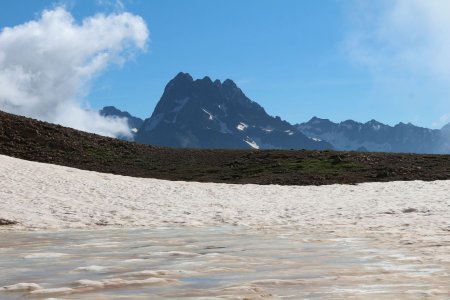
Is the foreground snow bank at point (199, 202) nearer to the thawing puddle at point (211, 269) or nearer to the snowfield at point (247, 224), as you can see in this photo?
the snowfield at point (247, 224)

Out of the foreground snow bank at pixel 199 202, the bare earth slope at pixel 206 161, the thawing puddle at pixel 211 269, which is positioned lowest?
the thawing puddle at pixel 211 269

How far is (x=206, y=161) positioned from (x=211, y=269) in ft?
142

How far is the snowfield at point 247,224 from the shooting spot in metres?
7.48

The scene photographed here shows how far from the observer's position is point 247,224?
18.1m

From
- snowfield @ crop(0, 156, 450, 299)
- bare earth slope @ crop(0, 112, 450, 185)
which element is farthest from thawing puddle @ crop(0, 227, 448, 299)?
bare earth slope @ crop(0, 112, 450, 185)

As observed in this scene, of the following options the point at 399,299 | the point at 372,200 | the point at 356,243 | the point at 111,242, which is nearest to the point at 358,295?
the point at 399,299

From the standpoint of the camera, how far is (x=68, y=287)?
714 cm

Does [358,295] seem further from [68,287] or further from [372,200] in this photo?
[372,200]

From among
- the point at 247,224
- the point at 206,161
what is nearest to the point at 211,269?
the point at 247,224

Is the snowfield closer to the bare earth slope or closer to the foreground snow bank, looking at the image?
the foreground snow bank

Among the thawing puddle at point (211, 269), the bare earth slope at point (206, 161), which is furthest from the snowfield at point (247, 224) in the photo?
the bare earth slope at point (206, 161)

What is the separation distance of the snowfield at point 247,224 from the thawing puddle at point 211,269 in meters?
0.03

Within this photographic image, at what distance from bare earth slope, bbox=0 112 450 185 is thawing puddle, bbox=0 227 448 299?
26658mm

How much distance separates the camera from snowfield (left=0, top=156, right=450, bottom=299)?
748cm
